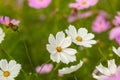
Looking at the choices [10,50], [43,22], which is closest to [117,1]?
[43,22]

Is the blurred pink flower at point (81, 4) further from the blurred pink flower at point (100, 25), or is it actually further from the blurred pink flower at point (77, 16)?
the blurred pink flower at point (100, 25)

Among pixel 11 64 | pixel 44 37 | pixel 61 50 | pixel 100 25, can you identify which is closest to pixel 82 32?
pixel 61 50

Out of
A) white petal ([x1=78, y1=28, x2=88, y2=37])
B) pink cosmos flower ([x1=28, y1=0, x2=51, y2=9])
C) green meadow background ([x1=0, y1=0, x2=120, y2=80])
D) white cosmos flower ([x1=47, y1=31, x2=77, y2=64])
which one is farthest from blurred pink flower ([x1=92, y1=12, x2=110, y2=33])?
white cosmos flower ([x1=47, y1=31, x2=77, y2=64])

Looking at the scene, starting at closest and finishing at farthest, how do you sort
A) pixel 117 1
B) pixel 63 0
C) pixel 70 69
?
1. pixel 70 69
2. pixel 117 1
3. pixel 63 0

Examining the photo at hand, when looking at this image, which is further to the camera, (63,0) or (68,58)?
(63,0)

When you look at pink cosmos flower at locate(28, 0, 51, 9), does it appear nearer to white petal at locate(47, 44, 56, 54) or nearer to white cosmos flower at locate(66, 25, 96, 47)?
white cosmos flower at locate(66, 25, 96, 47)

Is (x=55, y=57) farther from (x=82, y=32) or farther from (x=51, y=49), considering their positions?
(x=82, y=32)

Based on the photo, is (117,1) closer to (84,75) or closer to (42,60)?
(42,60)
